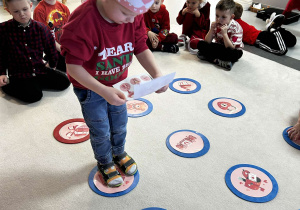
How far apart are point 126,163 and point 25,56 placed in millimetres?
950

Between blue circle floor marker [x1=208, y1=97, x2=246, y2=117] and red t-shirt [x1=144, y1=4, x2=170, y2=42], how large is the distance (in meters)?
0.95

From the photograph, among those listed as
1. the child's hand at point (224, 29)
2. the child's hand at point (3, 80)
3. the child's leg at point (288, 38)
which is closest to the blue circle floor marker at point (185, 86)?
the child's hand at point (224, 29)

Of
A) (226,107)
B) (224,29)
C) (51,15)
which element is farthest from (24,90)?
(224,29)

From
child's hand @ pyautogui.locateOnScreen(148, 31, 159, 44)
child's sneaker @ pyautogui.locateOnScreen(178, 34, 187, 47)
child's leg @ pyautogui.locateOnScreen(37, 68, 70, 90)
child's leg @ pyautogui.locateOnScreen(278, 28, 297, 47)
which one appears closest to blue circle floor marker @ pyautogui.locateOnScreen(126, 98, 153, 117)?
child's leg @ pyautogui.locateOnScreen(37, 68, 70, 90)

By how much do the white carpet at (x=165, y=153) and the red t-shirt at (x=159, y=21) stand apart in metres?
0.73

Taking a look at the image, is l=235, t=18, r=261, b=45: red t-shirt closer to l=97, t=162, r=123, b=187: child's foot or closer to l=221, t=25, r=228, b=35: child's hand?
l=221, t=25, r=228, b=35: child's hand

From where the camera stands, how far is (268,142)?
1.31 meters

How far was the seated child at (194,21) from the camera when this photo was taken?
2285 millimetres

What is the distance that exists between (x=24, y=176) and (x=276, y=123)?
4.22 ft

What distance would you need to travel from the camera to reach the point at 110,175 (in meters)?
1.06

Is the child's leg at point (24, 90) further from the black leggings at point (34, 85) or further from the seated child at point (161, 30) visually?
the seated child at point (161, 30)

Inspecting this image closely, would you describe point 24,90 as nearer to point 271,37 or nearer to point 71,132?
point 71,132

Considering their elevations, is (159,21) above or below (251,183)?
above

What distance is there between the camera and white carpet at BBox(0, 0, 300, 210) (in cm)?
101
